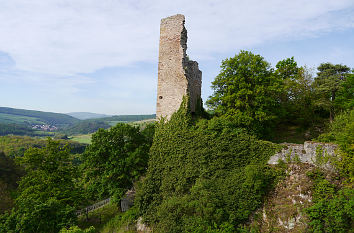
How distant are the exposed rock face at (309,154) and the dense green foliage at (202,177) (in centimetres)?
53

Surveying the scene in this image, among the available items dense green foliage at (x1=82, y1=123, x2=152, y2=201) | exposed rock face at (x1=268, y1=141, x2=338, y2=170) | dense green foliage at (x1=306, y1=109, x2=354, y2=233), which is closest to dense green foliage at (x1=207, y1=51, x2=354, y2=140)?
exposed rock face at (x1=268, y1=141, x2=338, y2=170)

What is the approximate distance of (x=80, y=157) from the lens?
15945 mm

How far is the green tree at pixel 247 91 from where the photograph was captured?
15.7 m

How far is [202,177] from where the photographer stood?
12031 millimetres

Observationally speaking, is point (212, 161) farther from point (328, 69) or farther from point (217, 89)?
point (328, 69)

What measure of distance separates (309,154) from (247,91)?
22.0ft

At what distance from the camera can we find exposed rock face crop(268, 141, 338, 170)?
33.2ft

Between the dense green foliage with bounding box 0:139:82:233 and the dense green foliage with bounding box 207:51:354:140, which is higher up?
Answer: the dense green foliage with bounding box 207:51:354:140

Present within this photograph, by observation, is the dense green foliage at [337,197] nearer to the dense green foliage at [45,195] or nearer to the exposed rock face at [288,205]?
the exposed rock face at [288,205]

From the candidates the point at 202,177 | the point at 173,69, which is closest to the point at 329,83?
the point at 173,69

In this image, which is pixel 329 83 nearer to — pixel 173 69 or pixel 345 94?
pixel 345 94

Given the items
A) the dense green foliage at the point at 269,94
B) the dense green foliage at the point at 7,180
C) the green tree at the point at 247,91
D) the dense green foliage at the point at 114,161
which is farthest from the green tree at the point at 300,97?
the dense green foliage at the point at 7,180

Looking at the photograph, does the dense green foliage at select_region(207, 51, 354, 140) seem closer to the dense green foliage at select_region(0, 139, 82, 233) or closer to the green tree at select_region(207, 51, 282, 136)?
the green tree at select_region(207, 51, 282, 136)

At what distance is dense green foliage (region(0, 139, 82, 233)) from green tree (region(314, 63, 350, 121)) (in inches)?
889
